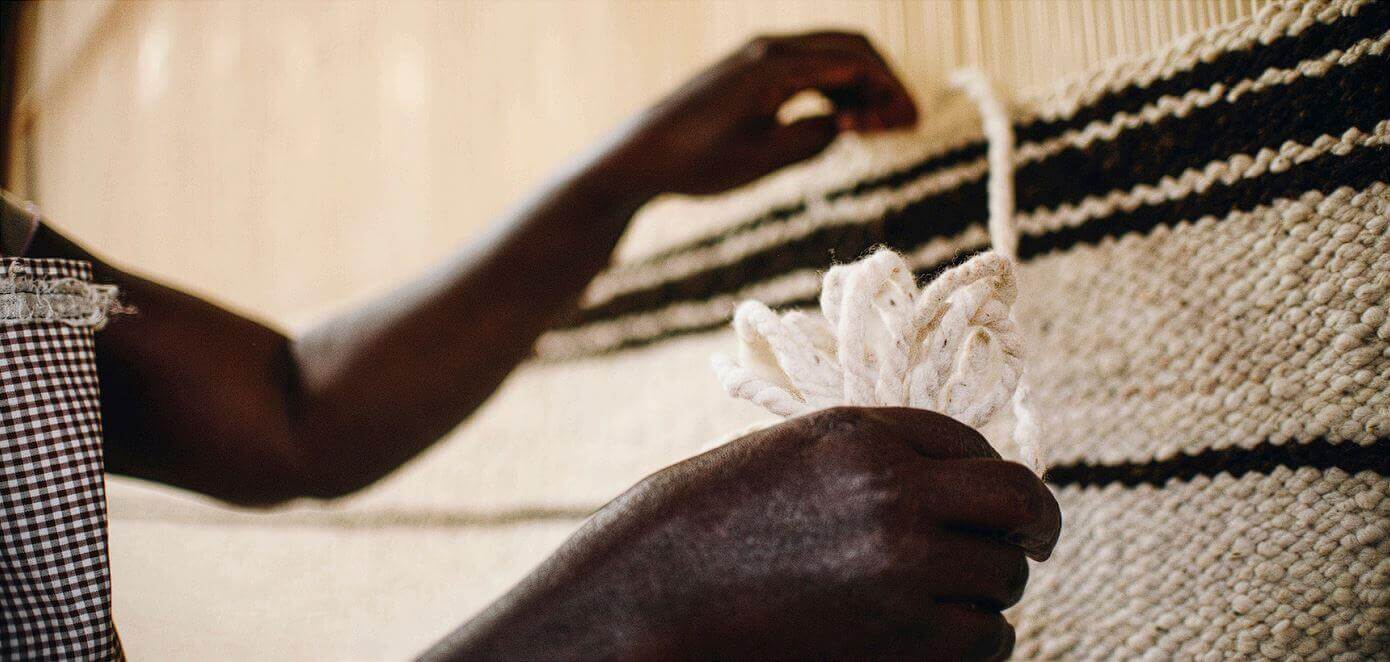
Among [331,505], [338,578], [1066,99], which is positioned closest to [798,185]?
[1066,99]

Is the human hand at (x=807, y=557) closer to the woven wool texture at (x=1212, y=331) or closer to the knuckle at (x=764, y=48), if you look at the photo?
the woven wool texture at (x=1212, y=331)

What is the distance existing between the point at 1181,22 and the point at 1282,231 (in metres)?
0.14

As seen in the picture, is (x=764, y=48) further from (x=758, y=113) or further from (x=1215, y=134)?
(x=1215, y=134)

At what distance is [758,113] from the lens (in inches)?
20.1

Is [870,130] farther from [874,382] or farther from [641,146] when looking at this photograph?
[874,382]

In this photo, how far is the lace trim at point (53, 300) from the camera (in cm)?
32

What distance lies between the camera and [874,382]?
0.27 meters

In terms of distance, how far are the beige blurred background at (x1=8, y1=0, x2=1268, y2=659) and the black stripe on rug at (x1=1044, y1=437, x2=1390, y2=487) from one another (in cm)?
24

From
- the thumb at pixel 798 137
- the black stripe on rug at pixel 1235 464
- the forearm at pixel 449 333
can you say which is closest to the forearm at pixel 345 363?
the forearm at pixel 449 333

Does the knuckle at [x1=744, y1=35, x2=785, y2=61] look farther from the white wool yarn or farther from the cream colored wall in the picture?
the white wool yarn

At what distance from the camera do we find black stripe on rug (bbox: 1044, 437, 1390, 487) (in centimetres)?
33

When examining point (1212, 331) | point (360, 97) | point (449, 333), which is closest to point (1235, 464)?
point (1212, 331)

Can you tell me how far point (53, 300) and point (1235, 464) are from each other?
1.90 feet

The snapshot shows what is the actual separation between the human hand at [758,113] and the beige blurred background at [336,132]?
60 mm
